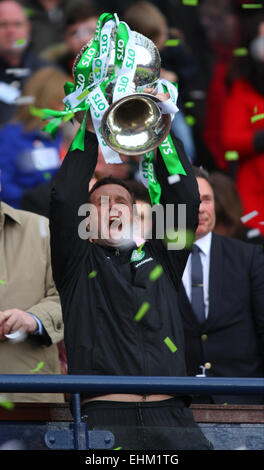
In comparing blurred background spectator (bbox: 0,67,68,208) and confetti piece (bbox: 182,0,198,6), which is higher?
confetti piece (bbox: 182,0,198,6)

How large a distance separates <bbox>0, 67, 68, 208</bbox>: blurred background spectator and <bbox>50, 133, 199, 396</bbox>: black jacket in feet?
6.36

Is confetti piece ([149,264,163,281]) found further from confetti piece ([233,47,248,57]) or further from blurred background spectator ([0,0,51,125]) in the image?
confetti piece ([233,47,248,57])

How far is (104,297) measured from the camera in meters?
4.70

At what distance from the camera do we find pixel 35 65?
7.57 m

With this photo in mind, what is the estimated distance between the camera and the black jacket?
4.57 metres

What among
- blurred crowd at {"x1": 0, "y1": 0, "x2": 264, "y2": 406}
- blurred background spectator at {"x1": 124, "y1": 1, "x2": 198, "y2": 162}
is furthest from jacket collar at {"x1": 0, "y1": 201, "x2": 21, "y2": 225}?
blurred background spectator at {"x1": 124, "y1": 1, "x2": 198, "y2": 162}

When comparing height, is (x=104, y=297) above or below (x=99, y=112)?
below

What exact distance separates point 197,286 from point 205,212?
18.7 inches

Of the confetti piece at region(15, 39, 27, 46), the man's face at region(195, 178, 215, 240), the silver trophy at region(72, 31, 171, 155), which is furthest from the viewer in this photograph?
the confetti piece at region(15, 39, 27, 46)

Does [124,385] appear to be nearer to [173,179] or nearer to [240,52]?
[173,179]

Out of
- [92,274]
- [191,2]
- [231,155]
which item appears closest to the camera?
[92,274]

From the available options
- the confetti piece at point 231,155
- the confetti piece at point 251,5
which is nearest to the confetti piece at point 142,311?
the confetti piece at point 231,155

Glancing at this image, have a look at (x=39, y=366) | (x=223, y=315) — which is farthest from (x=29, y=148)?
(x=39, y=366)
